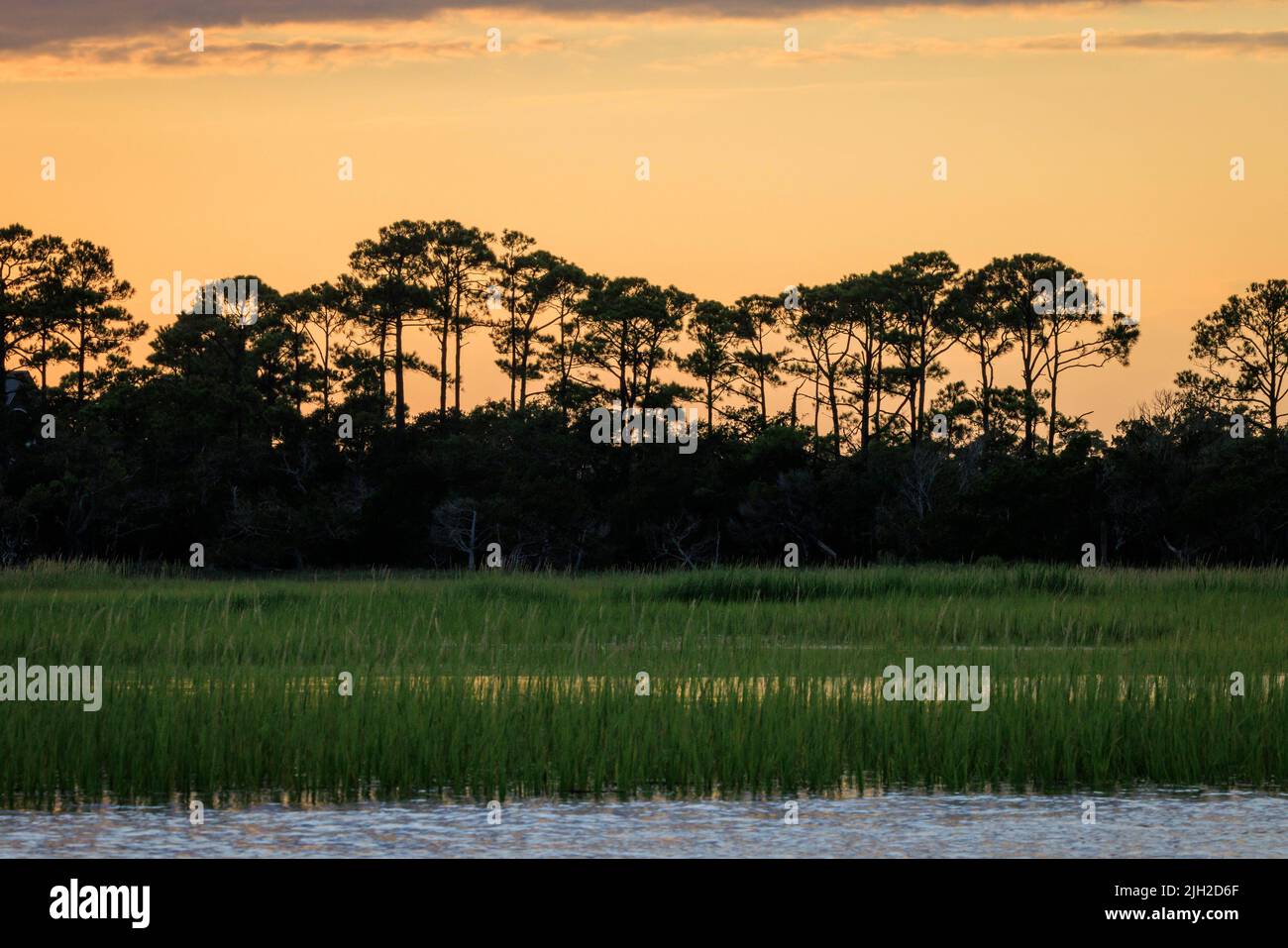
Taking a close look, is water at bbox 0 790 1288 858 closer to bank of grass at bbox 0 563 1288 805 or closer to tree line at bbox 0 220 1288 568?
bank of grass at bbox 0 563 1288 805

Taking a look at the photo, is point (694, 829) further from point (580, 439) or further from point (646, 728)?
point (580, 439)

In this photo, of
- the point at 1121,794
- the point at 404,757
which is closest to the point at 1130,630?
the point at 1121,794

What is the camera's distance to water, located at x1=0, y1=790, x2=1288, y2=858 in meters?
9.80

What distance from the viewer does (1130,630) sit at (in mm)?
23109

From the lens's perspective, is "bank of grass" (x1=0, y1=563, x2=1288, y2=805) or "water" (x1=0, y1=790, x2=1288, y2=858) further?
"bank of grass" (x1=0, y1=563, x2=1288, y2=805)

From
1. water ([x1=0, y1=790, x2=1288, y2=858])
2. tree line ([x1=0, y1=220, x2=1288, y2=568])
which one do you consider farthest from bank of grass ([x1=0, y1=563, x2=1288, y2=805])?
tree line ([x1=0, y1=220, x2=1288, y2=568])

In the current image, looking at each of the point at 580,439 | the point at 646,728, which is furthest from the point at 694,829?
the point at 580,439

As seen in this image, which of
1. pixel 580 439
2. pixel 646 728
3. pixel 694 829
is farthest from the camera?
pixel 580 439

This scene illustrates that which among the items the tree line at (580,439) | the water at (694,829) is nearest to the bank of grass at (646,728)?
the water at (694,829)

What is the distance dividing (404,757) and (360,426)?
51818 mm

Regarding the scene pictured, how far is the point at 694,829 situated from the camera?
10344mm
